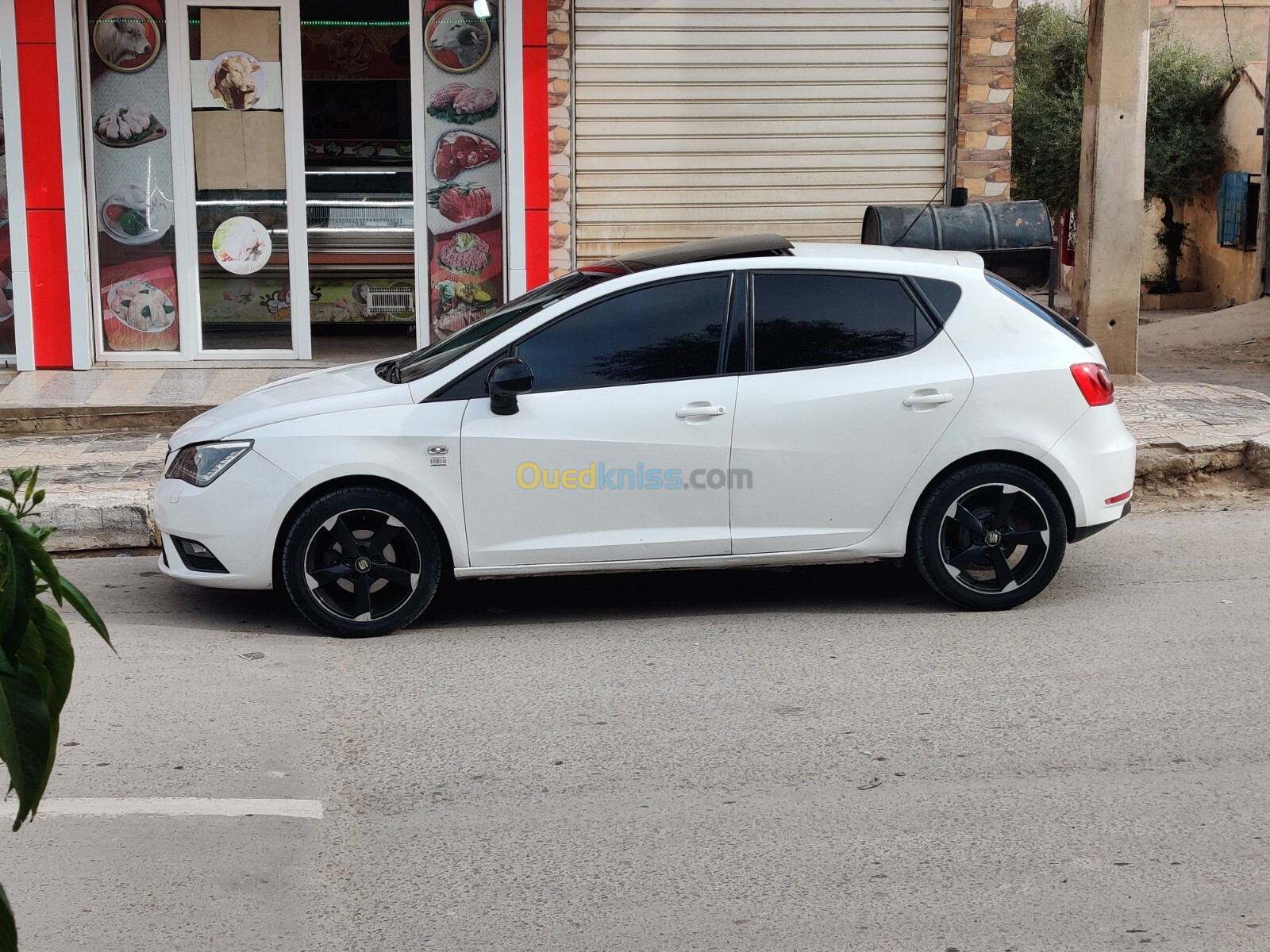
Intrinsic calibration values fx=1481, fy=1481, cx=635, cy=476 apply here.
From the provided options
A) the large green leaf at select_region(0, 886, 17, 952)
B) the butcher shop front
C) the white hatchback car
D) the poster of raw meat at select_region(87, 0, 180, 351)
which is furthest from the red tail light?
the poster of raw meat at select_region(87, 0, 180, 351)

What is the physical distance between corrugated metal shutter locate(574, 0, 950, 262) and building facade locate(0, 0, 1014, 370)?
0.06ft

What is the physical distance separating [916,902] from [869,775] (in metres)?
0.87

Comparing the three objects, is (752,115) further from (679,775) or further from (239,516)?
(679,775)

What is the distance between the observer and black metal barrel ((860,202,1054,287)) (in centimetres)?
1012

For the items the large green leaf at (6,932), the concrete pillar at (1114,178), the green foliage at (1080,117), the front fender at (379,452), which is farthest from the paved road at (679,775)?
the green foliage at (1080,117)

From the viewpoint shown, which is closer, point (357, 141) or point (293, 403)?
point (293, 403)

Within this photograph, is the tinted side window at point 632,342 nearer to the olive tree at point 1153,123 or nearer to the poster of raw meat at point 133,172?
the poster of raw meat at point 133,172

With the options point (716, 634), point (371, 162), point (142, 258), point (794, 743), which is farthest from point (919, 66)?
point (794, 743)

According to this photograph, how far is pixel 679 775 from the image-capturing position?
4781 mm

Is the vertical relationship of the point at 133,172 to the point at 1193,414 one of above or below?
above

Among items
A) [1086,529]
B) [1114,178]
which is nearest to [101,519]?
[1086,529]

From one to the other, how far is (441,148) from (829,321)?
6.49 m

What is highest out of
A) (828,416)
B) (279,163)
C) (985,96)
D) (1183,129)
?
(1183,129)

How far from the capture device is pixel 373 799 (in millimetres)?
4613
